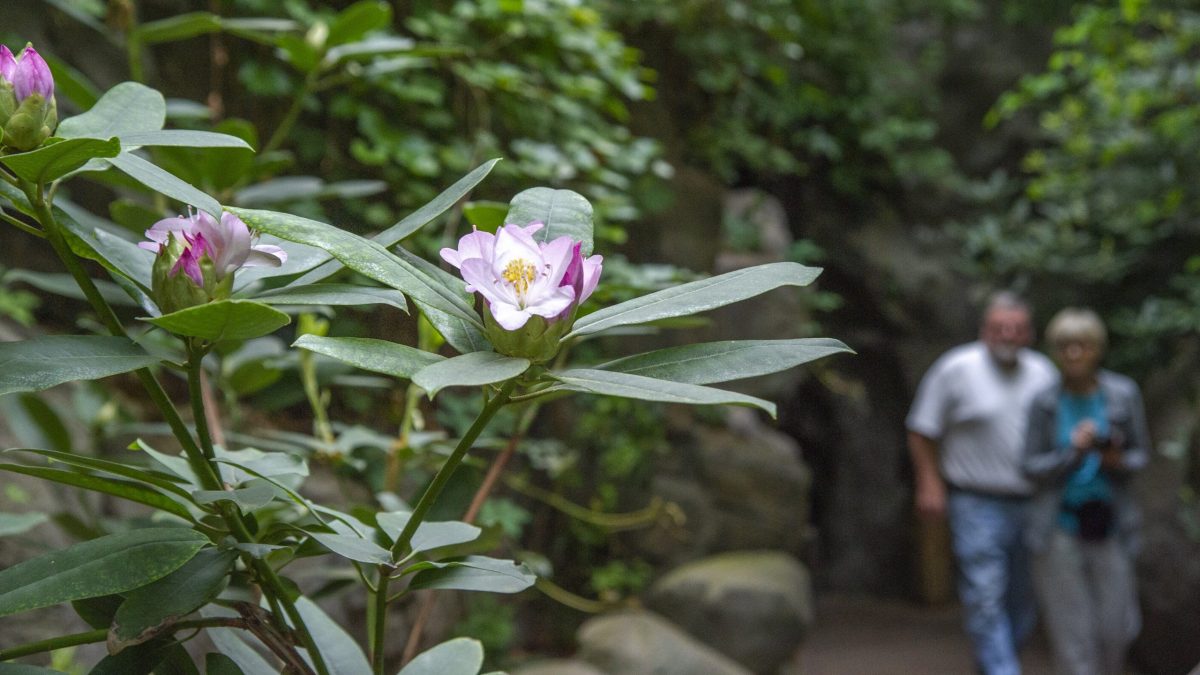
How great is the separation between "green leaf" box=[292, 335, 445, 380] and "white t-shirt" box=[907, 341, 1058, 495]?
13.0 feet

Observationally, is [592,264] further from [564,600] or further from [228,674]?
[564,600]

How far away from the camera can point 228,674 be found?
2.27 feet

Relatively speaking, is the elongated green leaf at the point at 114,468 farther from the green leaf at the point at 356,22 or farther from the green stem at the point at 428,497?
the green leaf at the point at 356,22

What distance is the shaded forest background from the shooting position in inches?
107

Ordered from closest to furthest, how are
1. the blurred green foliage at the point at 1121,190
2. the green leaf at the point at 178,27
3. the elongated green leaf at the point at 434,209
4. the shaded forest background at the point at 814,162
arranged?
the elongated green leaf at the point at 434,209 → the green leaf at the point at 178,27 → the shaded forest background at the point at 814,162 → the blurred green foliage at the point at 1121,190

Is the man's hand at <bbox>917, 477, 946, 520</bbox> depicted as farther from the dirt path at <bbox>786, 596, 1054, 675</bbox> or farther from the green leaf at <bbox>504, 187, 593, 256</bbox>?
the green leaf at <bbox>504, 187, 593, 256</bbox>

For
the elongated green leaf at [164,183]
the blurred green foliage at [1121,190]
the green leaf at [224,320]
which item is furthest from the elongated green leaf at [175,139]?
the blurred green foliage at [1121,190]

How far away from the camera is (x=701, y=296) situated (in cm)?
64

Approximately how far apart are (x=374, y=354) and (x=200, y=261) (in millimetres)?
160

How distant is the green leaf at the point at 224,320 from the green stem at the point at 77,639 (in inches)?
8.0

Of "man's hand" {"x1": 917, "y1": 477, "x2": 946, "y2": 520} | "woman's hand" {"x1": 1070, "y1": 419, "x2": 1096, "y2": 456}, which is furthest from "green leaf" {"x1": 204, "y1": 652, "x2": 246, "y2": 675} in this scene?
"man's hand" {"x1": 917, "y1": 477, "x2": 946, "y2": 520}

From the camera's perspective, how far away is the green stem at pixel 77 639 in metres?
0.65

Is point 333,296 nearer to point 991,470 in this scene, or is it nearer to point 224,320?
point 224,320

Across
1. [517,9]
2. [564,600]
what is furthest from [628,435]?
[517,9]
